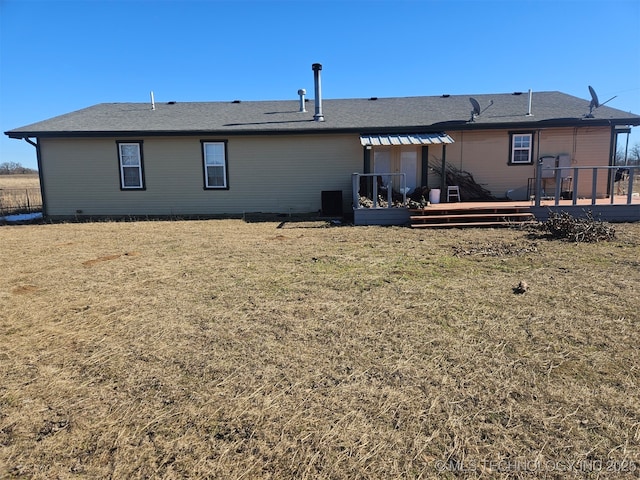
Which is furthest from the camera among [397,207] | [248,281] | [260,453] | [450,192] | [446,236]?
[450,192]

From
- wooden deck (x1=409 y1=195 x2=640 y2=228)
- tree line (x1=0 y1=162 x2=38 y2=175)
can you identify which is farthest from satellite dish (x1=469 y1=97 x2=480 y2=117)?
tree line (x1=0 y1=162 x2=38 y2=175)

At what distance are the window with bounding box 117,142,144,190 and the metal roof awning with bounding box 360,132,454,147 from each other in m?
7.03

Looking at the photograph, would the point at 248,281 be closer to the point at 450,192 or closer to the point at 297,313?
the point at 297,313

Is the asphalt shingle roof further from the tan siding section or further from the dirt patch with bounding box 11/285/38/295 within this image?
the dirt patch with bounding box 11/285/38/295

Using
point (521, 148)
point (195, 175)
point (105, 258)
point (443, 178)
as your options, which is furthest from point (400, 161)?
point (105, 258)

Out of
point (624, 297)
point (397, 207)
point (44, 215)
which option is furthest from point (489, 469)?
point (44, 215)

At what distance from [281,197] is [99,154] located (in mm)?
5872

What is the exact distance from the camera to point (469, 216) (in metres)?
9.77

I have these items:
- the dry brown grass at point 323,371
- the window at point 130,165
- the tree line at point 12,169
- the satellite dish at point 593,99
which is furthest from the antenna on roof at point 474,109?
the tree line at point 12,169

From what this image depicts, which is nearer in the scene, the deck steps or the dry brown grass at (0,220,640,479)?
the dry brown grass at (0,220,640,479)

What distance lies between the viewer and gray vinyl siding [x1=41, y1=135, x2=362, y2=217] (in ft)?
41.5

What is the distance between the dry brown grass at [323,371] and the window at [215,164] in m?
7.32

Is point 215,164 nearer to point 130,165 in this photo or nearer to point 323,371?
point 130,165

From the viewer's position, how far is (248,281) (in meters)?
5.26
